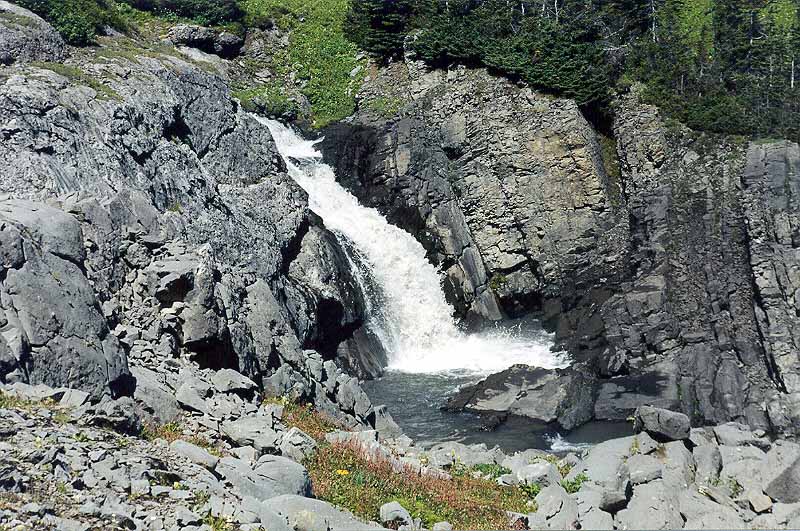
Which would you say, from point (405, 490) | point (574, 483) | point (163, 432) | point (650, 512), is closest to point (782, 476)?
point (650, 512)

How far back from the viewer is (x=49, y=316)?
14555 millimetres

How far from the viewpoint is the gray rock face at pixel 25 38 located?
31834mm

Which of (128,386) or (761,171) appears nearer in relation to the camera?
(128,386)

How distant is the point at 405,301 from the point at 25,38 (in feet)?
80.3

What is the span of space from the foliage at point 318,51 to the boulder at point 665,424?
41220mm

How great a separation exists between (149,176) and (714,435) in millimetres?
24120

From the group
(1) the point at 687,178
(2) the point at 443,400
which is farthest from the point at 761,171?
(2) the point at 443,400

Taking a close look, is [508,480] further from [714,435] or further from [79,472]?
[79,472]

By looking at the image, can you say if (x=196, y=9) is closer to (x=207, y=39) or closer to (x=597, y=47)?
(x=207, y=39)

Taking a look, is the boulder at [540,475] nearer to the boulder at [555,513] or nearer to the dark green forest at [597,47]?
the boulder at [555,513]

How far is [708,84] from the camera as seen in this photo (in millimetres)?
50594

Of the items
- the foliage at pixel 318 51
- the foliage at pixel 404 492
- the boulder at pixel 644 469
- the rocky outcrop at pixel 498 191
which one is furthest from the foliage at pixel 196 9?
the boulder at pixel 644 469

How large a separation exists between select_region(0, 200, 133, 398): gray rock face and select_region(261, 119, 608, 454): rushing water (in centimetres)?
1860

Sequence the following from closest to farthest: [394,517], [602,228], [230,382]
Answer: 1. [394,517]
2. [230,382]
3. [602,228]
